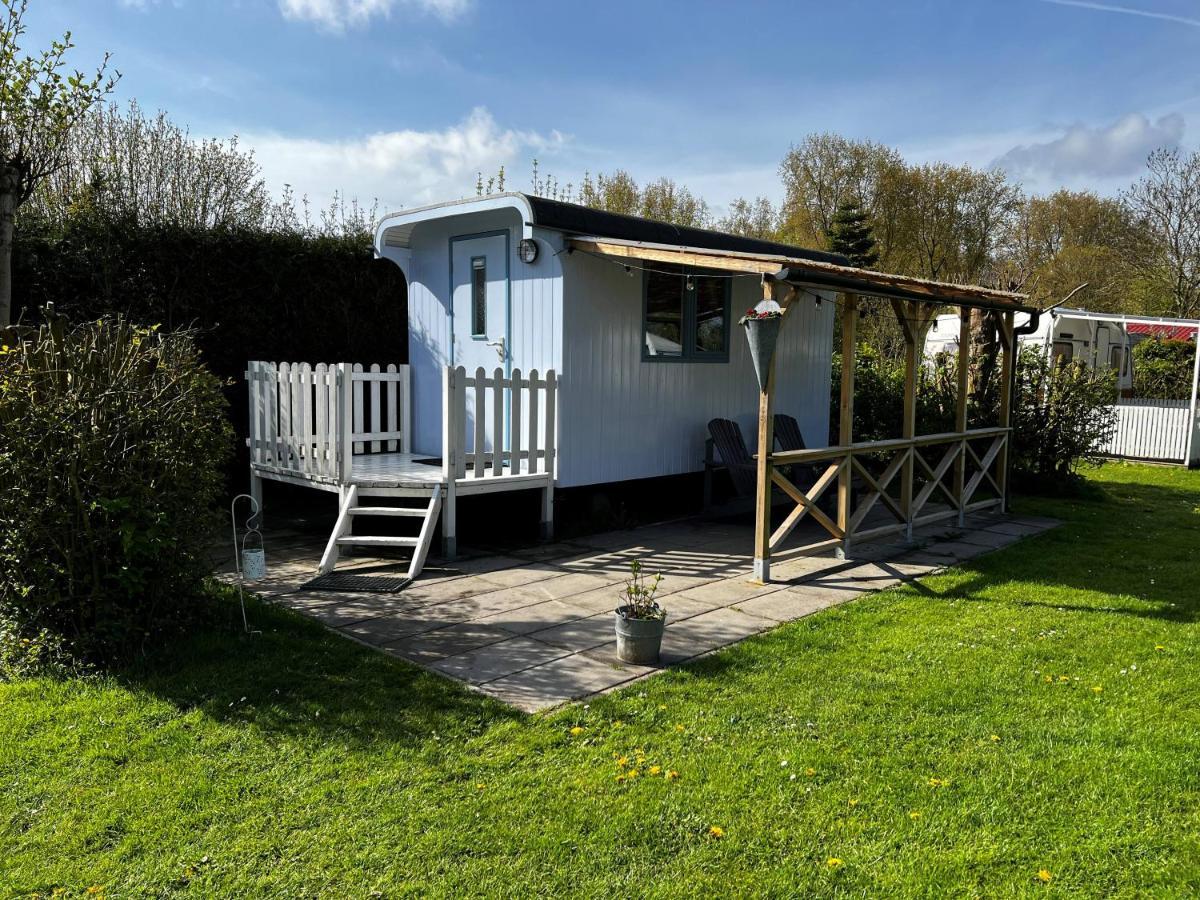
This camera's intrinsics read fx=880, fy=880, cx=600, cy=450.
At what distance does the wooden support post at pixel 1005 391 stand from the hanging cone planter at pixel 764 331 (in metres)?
4.11

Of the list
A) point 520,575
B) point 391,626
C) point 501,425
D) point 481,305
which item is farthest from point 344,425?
point 391,626

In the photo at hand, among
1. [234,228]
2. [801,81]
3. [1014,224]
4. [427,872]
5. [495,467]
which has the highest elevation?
[1014,224]

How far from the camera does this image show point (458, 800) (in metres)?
3.07

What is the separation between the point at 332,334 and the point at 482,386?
3.54 metres

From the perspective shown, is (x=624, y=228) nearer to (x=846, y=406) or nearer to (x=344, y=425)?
(x=846, y=406)

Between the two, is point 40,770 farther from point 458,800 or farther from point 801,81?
point 801,81

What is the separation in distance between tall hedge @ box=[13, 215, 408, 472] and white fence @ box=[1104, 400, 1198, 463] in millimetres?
11887

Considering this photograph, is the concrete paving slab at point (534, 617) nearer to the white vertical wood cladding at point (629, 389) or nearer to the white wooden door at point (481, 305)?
the white vertical wood cladding at point (629, 389)

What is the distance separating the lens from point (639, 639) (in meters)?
4.43

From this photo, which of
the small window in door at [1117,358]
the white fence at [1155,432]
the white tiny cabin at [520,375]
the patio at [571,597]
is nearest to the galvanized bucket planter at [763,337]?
the white tiny cabin at [520,375]

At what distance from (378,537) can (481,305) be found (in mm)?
2678

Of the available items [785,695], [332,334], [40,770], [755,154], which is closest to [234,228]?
[332,334]

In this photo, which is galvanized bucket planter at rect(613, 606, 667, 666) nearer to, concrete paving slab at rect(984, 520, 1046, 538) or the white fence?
concrete paving slab at rect(984, 520, 1046, 538)

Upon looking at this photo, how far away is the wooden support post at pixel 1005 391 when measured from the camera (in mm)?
8852
